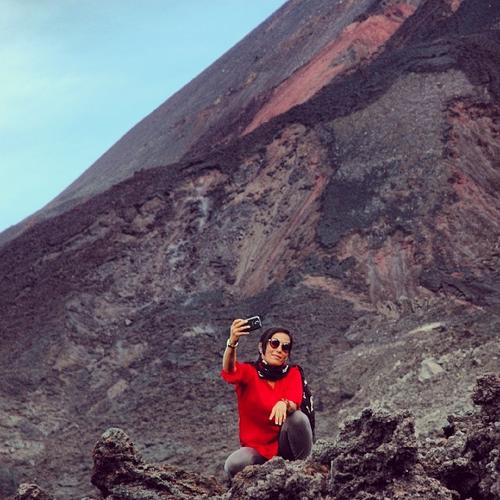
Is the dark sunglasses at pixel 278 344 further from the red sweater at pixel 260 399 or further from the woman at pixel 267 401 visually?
the red sweater at pixel 260 399

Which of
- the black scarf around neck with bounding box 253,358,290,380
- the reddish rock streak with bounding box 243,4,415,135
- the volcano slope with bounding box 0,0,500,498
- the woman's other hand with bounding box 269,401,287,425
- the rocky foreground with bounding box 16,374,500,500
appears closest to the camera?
the rocky foreground with bounding box 16,374,500,500

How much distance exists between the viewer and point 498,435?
14.1ft

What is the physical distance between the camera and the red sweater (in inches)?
197

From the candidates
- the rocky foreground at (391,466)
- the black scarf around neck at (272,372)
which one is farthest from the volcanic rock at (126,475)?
the black scarf around neck at (272,372)

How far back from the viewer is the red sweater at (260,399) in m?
5.00

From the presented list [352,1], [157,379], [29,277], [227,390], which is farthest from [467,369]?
[352,1]

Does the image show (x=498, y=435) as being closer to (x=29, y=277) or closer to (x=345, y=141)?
(x=345, y=141)

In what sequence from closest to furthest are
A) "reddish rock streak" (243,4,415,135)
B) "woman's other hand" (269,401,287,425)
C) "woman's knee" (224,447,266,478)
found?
"woman's other hand" (269,401,287,425) < "woman's knee" (224,447,266,478) < "reddish rock streak" (243,4,415,135)

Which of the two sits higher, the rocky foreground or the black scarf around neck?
the black scarf around neck

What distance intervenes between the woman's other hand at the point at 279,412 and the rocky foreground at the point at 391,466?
241 mm

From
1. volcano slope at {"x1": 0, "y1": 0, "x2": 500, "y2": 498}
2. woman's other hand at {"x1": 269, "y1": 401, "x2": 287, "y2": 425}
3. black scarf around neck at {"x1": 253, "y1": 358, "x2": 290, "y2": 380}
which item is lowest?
volcano slope at {"x1": 0, "y1": 0, "x2": 500, "y2": 498}

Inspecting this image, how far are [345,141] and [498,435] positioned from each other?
18.9 meters

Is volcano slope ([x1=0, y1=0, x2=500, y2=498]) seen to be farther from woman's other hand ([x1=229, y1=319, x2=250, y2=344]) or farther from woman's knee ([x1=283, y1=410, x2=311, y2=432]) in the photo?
woman's other hand ([x1=229, y1=319, x2=250, y2=344])

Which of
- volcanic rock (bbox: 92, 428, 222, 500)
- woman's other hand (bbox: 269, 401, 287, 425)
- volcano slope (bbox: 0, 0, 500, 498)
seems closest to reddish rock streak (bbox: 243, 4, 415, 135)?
volcano slope (bbox: 0, 0, 500, 498)
